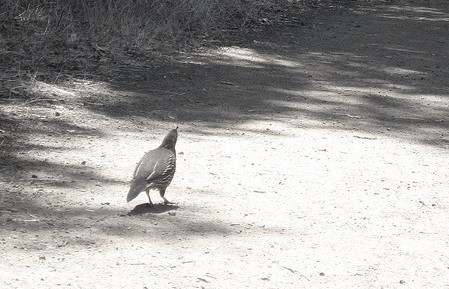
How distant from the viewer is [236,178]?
7688 millimetres

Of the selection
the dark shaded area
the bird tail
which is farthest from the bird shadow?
the bird tail

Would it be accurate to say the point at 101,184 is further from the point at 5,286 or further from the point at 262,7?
the point at 262,7

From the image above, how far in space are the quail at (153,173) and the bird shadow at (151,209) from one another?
0.13ft

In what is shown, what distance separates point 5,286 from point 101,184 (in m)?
2.22

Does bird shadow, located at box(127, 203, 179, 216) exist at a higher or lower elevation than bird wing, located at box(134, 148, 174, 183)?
lower

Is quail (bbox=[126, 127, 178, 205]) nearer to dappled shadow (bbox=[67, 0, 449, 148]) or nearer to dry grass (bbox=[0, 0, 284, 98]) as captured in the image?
dappled shadow (bbox=[67, 0, 449, 148])

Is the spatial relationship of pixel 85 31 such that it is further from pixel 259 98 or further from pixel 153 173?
pixel 153 173

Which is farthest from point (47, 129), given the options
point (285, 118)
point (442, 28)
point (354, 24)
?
point (442, 28)

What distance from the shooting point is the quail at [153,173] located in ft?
21.1

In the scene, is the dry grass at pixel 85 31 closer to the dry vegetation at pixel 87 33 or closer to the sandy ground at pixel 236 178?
the dry vegetation at pixel 87 33

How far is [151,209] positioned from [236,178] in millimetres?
1155

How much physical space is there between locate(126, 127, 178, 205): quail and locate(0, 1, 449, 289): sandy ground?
227mm

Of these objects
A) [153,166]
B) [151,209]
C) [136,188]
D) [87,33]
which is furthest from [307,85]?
[136,188]

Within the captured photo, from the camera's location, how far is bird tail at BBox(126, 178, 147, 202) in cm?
636
